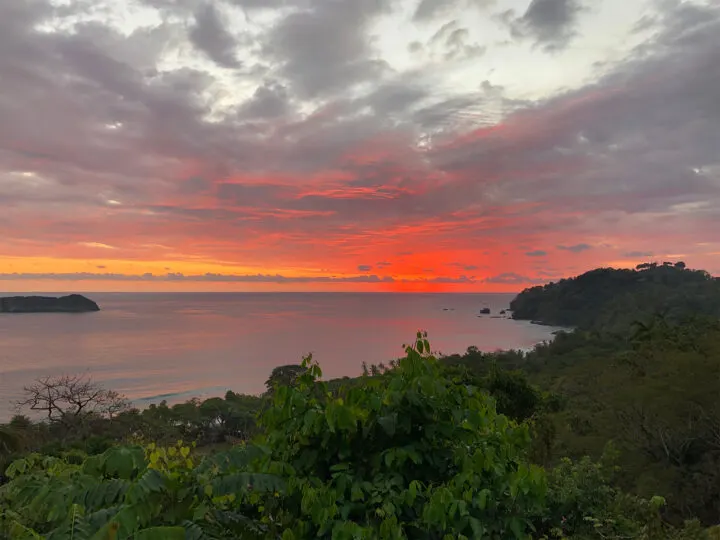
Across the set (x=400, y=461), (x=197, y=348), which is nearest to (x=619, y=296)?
(x=197, y=348)

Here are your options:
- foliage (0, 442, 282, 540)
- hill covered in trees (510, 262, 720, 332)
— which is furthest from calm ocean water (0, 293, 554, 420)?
foliage (0, 442, 282, 540)

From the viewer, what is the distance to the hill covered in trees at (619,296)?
103 metres

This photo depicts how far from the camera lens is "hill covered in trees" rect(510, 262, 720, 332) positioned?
4057 inches

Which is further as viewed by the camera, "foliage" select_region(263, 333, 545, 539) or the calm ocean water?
the calm ocean water

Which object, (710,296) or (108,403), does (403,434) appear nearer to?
(108,403)

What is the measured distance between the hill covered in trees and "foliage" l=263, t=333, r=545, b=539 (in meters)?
103

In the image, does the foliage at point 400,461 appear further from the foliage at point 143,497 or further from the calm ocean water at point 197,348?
the calm ocean water at point 197,348

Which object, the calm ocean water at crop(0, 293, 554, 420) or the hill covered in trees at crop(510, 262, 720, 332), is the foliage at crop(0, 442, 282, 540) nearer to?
the calm ocean water at crop(0, 293, 554, 420)

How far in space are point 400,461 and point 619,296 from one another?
481 ft

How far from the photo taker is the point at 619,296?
433 feet

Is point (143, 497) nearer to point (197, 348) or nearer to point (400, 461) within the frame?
point (400, 461)

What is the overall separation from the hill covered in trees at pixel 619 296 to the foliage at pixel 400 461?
102674 millimetres

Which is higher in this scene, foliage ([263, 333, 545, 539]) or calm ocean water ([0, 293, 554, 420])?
foliage ([263, 333, 545, 539])

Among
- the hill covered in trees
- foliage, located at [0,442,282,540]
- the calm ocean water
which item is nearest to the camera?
foliage, located at [0,442,282,540]
